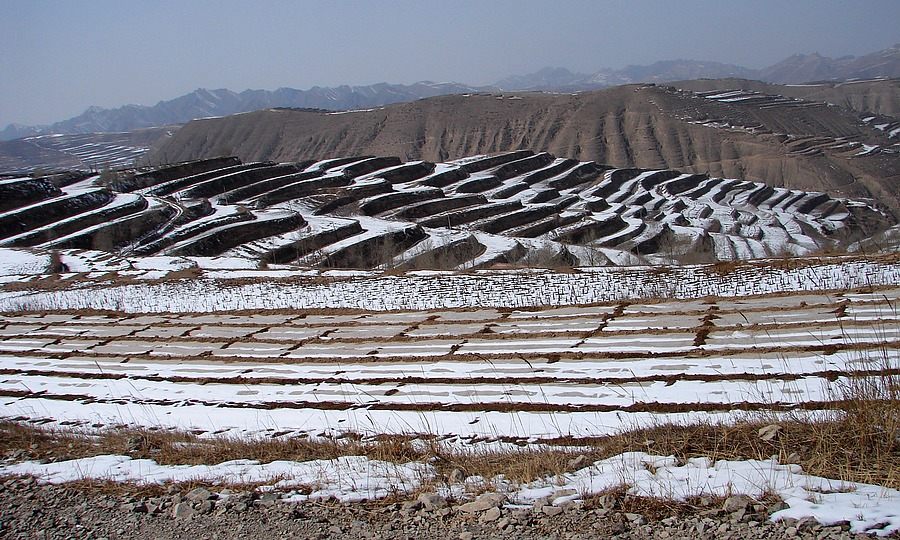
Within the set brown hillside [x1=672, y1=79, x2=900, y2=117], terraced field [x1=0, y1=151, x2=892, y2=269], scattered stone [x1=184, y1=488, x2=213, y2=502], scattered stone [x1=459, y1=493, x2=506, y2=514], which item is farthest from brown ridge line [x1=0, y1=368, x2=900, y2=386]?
brown hillside [x1=672, y1=79, x2=900, y2=117]

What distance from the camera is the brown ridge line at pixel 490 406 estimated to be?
5.29 metres

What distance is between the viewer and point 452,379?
763cm

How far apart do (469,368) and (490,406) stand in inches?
62.7

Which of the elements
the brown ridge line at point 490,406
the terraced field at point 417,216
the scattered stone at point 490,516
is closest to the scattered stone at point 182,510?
the scattered stone at point 490,516

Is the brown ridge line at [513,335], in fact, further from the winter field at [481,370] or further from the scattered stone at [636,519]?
the scattered stone at [636,519]

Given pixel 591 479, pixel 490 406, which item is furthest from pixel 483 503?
pixel 490 406

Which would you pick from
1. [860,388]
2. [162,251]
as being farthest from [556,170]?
[860,388]

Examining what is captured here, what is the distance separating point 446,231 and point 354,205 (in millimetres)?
8996

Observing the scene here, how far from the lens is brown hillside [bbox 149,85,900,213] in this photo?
6494 centimetres

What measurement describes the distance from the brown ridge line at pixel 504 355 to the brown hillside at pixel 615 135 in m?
58.8

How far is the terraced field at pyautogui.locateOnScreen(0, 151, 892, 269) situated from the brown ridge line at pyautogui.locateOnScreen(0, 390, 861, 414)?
15422 mm

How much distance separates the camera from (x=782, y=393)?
5.89 meters

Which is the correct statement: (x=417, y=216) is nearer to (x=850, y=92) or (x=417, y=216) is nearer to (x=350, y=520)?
(x=350, y=520)

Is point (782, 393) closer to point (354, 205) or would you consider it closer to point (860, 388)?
point (860, 388)
